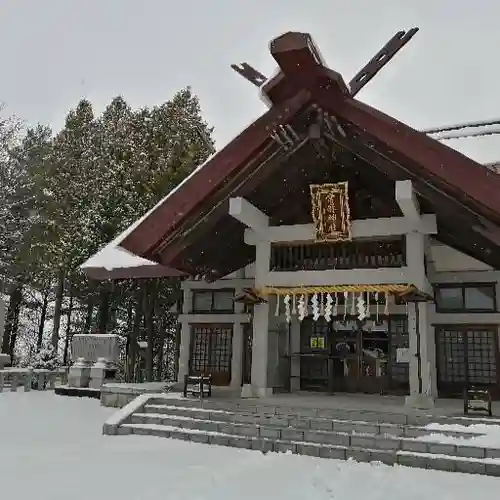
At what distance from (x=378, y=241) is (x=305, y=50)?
4240 mm

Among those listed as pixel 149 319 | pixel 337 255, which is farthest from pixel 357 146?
pixel 149 319

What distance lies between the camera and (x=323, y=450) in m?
6.64

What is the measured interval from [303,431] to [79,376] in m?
8.58

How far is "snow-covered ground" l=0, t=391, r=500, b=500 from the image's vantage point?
4.75 metres

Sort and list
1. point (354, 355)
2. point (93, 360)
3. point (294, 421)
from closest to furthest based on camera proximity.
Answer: point (294, 421) → point (354, 355) → point (93, 360)

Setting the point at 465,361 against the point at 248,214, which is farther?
the point at 465,361

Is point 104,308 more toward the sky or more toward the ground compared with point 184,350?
more toward the sky

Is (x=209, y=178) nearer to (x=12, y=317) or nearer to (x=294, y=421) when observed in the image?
(x=294, y=421)

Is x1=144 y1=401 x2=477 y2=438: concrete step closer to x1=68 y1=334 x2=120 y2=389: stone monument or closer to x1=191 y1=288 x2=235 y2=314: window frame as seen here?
x1=191 y1=288 x2=235 y2=314: window frame

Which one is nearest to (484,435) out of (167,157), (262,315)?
(262,315)

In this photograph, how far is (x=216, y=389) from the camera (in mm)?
12164

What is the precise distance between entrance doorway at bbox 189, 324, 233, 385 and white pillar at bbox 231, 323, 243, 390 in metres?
0.19

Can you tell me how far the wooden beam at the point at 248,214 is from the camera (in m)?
9.66

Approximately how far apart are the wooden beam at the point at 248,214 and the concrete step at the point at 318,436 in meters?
3.95
